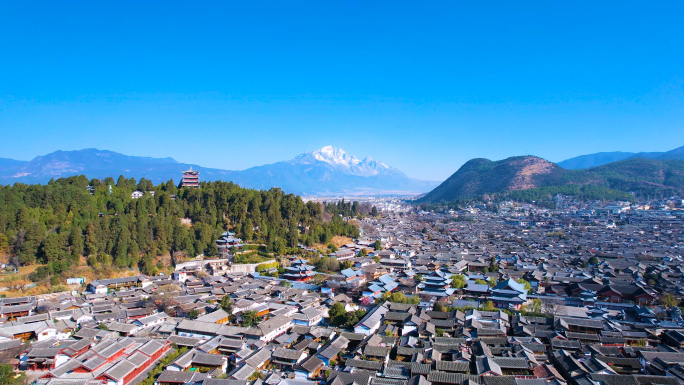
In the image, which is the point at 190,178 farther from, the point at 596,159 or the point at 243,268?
the point at 596,159

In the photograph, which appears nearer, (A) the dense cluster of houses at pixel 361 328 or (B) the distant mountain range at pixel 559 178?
(A) the dense cluster of houses at pixel 361 328

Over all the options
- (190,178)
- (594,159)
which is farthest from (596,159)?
(190,178)

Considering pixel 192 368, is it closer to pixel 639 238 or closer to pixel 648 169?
pixel 639 238

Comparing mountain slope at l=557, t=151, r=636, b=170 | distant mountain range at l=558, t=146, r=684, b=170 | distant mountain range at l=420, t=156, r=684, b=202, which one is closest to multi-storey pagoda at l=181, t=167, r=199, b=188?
distant mountain range at l=420, t=156, r=684, b=202

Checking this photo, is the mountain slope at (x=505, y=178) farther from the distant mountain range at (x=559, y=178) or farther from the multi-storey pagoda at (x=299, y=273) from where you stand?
the multi-storey pagoda at (x=299, y=273)

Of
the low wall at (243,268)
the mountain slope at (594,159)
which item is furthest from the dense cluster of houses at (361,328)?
the mountain slope at (594,159)

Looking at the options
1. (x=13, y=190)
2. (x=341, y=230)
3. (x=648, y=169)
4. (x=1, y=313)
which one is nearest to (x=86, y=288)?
(x=1, y=313)
